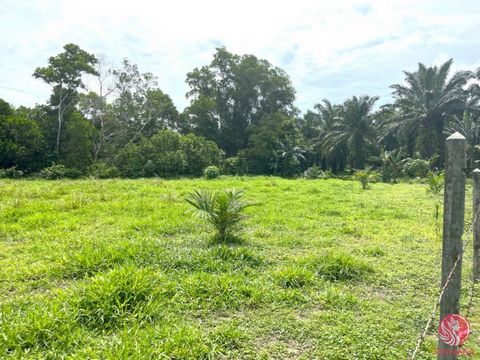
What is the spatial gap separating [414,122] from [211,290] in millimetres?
28479

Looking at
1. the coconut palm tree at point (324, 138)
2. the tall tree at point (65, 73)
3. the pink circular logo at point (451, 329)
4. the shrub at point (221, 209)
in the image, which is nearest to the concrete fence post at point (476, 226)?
the pink circular logo at point (451, 329)

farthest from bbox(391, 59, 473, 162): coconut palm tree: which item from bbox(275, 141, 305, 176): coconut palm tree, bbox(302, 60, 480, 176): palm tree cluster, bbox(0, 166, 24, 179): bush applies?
bbox(0, 166, 24, 179): bush

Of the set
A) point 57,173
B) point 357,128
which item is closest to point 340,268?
point 57,173

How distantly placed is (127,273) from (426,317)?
10.0 feet

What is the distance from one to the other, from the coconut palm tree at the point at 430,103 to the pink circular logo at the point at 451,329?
28428 mm

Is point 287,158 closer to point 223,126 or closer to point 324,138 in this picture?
point 324,138

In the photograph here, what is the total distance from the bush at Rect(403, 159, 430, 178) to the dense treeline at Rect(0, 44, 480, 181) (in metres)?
0.07

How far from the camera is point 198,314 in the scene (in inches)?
131

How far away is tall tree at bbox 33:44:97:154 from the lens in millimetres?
23250

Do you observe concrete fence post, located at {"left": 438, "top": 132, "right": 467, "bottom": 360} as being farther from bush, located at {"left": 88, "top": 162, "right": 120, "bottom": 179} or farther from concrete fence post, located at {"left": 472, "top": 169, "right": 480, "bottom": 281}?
bush, located at {"left": 88, "top": 162, "right": 120, "bottom": 179}

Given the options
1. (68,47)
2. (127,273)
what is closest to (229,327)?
(127,273)

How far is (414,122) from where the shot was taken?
90.3 ft

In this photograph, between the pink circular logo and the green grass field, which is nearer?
the pink circular logo

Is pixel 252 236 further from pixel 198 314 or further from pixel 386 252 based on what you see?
pixel 198 314
